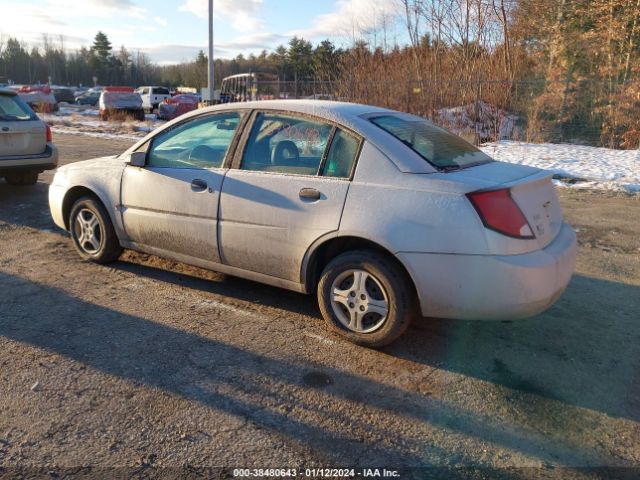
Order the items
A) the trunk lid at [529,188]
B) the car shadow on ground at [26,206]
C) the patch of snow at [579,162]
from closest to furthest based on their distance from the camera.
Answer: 1. the trunk lid at [529,188]
2. the car shadow on ground at [26,206]
3. the patch of snow at [579,162]

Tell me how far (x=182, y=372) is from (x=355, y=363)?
107 centimetres

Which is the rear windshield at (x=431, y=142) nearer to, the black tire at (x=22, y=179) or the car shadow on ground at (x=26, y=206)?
the car shadow on ground at (x=26, y=206)

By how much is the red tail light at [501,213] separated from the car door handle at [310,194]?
101 centimetres

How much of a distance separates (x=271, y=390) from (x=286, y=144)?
180 centimetres

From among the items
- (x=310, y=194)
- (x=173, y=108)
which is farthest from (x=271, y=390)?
(x=173, y=108)

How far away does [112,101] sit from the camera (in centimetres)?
2591

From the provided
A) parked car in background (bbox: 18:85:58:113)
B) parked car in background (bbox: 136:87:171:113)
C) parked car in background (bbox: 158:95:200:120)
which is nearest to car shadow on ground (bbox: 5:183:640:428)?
parked car in background (bbox: 158:95:200:120)

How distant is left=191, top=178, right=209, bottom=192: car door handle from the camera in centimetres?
406

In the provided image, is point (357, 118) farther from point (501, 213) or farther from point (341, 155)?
point (501, 213)

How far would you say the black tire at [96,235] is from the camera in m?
4.80

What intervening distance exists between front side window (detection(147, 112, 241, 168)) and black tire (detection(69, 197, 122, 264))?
30.5 inches

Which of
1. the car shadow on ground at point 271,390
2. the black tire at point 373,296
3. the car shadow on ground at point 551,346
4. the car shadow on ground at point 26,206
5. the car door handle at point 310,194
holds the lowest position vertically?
the car shadow on ground at point 26,206

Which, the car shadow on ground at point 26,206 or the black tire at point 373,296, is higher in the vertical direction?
the black tire at point 373,296

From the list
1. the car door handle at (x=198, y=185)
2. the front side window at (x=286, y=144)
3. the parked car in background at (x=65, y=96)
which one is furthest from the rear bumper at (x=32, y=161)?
the parked car in background at (x=65, y=96)
